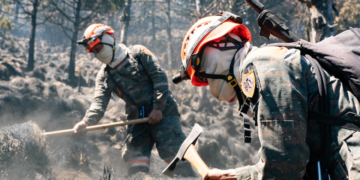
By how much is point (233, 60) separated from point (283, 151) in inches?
26.8

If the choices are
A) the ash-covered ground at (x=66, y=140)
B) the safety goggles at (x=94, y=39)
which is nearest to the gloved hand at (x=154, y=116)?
the ash-covered ground at (x=66, y=140)

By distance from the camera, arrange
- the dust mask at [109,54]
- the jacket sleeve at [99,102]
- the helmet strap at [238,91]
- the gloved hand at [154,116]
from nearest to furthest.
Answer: the helmet strap at [238,91] → the gloved hand at [154,116] → the dust mask at [109,54] → the jacket sleeve at [99,102]

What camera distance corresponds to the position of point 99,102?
4406 mm

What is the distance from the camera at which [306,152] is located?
139cm

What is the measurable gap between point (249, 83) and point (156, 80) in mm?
2759

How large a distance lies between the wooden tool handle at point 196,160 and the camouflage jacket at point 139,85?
1932mm

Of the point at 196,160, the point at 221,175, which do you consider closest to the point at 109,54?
the point at 196,160

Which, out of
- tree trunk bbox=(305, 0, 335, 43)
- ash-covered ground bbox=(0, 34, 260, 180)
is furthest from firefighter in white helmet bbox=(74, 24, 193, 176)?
tree trunk bbox=(305, 0, 335, 43)

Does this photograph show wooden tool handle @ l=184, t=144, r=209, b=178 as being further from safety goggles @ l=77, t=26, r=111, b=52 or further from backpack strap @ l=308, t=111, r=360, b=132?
safety goggles @ l=77, t=26, r=111, b=52

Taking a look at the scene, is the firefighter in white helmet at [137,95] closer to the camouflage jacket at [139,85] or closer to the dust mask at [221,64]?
the camouflage jacket at [139,85]

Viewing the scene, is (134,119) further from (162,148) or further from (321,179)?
(321,179)

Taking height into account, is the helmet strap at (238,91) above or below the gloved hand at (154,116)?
above

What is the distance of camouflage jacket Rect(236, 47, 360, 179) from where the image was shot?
1368mm

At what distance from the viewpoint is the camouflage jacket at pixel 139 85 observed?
418 centimetres
